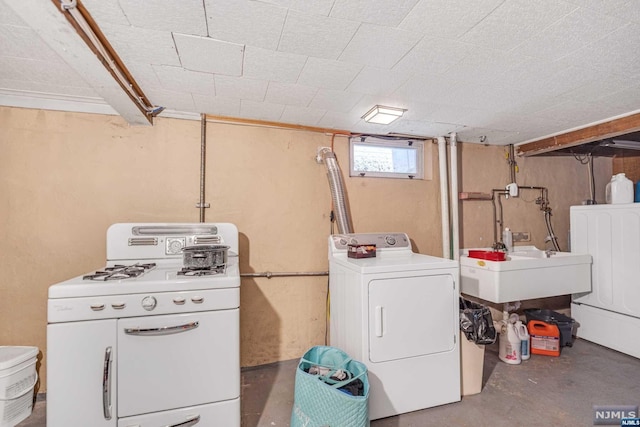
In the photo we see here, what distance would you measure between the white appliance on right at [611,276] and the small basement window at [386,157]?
1873mm

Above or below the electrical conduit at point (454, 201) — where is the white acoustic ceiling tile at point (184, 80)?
above

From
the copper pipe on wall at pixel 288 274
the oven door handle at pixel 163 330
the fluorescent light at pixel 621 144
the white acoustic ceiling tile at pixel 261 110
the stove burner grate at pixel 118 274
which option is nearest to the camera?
the oven door handle at pixel 163 330

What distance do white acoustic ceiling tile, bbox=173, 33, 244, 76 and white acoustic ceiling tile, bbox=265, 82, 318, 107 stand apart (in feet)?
0.92

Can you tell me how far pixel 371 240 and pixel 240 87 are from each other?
1538 millimetres

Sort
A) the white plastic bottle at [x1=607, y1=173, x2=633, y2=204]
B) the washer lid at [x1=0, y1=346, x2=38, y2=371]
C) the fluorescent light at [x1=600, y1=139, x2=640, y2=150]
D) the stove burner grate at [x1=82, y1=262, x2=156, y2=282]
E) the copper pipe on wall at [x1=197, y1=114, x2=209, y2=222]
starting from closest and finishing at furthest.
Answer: the stove burner grate at [x1=82, y1=262, x2=156, y2=282] < the washer lid at [x1=0, y1=346, x2=38, y2=371] < the copper pipe on wall at [x1=197, y1=114, x2=209, y2=222] < the white plastic bottle at [x1=607, y1=173, x2=633, y2=204] < the fluorescent light at [x1=600, y1=139, x2=640, y2=150]

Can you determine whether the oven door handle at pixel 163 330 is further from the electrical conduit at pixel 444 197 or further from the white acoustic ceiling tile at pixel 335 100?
the electrical conduit at pixel 444 197

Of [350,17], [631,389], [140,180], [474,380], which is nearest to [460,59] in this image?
[350,17]

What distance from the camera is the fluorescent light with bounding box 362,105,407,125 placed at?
2.28 metres

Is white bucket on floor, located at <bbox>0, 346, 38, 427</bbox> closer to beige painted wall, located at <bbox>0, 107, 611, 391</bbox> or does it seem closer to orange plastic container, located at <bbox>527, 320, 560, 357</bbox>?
beige painted wall, located at <bbox>0, 107, 611, 391</bbox>

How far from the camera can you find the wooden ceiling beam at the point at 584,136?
97.0 inches

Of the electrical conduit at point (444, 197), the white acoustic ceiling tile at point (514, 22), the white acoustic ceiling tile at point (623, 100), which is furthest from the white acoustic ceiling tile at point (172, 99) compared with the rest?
the white acoustic ceiling tile at point (623, 100)

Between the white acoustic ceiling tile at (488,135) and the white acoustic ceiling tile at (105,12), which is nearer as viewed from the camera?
the white acoustic ceiling tile at (105,12)

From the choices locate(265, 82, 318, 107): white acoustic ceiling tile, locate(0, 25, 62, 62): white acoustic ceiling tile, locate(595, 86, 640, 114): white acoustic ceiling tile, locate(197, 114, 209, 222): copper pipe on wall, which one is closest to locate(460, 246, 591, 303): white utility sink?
locate(595, 86, 640, 114): white acoustic ceiling tile

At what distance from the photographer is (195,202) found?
2420 mm
